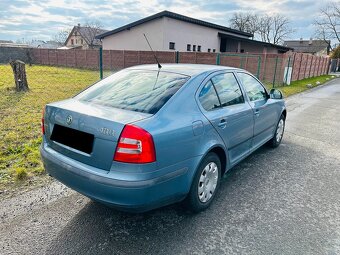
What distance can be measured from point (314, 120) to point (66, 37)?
7736 cm

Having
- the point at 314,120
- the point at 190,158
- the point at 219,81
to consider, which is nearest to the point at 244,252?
the point at 190,158

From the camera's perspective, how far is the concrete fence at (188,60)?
16.5 m

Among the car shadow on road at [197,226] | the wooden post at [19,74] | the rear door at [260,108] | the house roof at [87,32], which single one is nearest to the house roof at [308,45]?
the house roof at [87,32]

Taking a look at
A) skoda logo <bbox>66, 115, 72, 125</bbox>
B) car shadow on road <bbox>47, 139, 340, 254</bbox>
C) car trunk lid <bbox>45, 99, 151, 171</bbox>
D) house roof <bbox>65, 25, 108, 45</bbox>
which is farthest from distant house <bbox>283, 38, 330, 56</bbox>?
skoda logo <bbox>66, 115, 72, 125</bbox>

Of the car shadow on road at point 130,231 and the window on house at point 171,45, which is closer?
the car shadow on road at point 130,231

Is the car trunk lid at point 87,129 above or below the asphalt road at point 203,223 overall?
above

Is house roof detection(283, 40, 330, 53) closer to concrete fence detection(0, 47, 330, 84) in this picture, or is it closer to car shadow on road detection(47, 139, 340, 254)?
concrete fence detection(0, 47, 330, 84)

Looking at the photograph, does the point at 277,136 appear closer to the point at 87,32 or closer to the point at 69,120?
the point at 69,120

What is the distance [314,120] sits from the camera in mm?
7672

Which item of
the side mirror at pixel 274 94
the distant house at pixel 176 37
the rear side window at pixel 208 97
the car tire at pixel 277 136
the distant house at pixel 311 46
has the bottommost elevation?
the car tire at pixel 277 136

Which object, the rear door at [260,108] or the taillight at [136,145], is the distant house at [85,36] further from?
the taillight at [136,145]

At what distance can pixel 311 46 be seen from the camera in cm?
7000

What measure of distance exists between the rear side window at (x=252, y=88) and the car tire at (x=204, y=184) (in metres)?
1.35

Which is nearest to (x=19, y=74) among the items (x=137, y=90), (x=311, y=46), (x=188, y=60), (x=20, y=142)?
(x=20, y=142)
